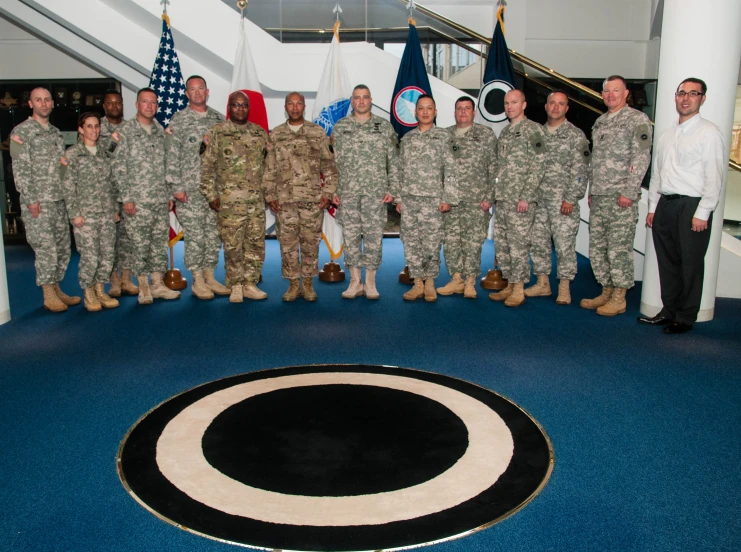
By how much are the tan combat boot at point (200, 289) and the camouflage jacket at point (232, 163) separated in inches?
28.7

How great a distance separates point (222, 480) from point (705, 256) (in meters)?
3.71

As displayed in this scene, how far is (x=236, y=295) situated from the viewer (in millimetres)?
5004

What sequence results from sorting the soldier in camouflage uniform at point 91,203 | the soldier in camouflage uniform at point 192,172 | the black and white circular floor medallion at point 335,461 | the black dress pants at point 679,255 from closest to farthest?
the black and white circular floor medallion at point 335,461
the black dress pants at point 679,255
the soldier in camouflage uniform at point 91,203
the soldier in camouflage uniform at point 192,172

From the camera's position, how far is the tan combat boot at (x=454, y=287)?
5.26 metres

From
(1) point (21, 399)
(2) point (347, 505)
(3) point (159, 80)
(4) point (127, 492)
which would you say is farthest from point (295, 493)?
(3) point (159, 80)

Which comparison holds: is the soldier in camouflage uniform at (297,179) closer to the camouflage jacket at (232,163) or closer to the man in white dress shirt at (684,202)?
the camouflage jacket at (232,163)

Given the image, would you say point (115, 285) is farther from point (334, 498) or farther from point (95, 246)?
point (334, 498)

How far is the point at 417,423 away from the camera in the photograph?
2.66 m

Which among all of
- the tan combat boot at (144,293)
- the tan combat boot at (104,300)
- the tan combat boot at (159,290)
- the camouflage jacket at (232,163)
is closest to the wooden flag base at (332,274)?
the camouflage jacket at (232,163)

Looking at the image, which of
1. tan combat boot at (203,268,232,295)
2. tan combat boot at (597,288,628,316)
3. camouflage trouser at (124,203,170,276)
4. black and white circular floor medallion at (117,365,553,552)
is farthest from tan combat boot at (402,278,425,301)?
camouflage trouser at (124,203,170,276)

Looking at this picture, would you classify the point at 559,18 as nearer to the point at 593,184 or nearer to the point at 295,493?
the point at 593,184

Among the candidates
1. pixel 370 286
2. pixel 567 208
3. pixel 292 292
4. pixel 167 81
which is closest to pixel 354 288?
pixel 370 286

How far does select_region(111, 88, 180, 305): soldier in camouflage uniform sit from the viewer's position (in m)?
4.73

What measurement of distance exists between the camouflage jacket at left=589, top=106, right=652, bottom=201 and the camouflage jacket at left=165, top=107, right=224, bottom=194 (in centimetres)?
304
